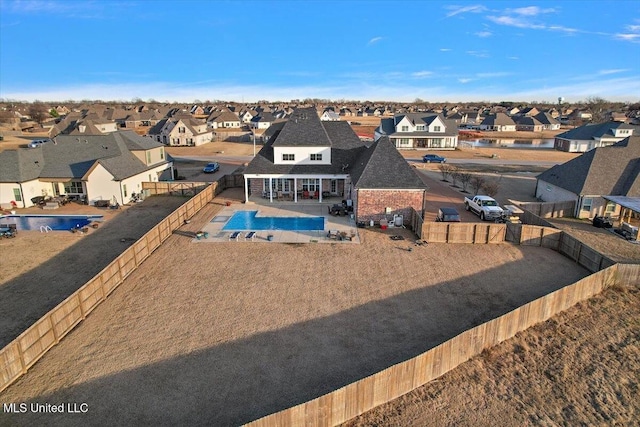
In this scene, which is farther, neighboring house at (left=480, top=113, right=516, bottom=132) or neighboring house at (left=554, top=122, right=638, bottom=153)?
neighboring house at (left=480, top=113, right=516, bottom=132)

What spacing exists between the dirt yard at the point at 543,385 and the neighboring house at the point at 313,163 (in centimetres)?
1743

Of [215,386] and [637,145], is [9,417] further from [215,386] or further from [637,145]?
[637,145]

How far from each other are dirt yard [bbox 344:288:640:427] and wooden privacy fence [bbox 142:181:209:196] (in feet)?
112

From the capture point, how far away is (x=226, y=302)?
19297 millimetres

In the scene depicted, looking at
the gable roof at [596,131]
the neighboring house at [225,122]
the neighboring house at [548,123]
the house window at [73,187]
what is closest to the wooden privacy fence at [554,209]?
the house window at [73,187]

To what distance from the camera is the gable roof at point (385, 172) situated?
3094 cm

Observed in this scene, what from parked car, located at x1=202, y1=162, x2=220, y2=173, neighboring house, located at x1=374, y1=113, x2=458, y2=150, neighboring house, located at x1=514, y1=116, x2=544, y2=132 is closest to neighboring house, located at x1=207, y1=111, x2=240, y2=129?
neighboring house, located at x1=374, y1=113, x2=458, y2=150

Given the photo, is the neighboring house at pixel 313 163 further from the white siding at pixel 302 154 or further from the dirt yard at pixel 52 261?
the dirt yard at pixel 52 261

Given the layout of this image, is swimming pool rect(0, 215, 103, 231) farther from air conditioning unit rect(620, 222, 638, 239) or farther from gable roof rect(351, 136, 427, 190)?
air conditioning unit rect(620, 222, 638, 239)

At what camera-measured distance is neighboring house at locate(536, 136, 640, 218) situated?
32.9 meters

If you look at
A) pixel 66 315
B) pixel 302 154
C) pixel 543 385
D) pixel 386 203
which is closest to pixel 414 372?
pixel 543 385

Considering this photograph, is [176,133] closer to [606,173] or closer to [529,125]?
[606,173]

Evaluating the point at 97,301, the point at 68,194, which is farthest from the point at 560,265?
the point at 68,194

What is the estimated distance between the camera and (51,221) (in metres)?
32.7
